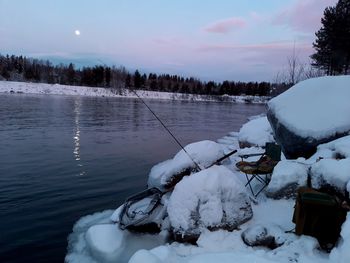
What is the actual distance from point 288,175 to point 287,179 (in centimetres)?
9

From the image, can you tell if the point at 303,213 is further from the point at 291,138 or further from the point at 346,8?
the point at 346,8

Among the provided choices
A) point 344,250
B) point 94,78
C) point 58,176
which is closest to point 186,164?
point 58,176

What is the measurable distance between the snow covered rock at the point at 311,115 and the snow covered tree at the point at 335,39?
2153cm

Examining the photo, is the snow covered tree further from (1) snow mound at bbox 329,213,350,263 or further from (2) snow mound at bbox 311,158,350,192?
(1) snow mound at bbox 329,213,350,263

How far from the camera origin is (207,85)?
128 metres

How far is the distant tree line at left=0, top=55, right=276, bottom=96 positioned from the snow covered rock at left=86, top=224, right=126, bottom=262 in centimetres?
6957

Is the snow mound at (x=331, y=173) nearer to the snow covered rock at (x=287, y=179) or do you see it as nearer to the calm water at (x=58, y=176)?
the snow covered rock at (x=287, y=179)

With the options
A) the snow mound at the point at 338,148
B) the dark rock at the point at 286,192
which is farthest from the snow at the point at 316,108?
the dark rock at the point at 286,192

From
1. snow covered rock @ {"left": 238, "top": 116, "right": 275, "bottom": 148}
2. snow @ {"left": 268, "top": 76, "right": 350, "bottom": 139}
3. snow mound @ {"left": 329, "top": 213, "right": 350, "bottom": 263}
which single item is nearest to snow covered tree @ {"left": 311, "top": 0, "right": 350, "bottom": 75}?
snow covered rock @ {"left": 238, "top": 116, "right": 275, "bottom": 148}

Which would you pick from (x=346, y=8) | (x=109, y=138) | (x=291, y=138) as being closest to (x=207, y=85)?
(x=346, y=8)

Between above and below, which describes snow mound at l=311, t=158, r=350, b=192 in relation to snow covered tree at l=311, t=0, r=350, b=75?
below

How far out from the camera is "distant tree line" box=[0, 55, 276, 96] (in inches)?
3673

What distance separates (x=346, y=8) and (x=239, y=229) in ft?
98.0

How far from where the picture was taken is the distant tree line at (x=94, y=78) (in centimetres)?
9329
